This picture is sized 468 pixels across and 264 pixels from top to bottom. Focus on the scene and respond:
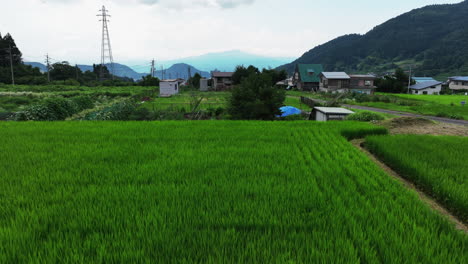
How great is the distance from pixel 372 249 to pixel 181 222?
1914 millimetres

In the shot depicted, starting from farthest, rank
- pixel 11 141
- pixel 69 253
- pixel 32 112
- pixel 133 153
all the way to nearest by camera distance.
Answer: pixel 32 112, pixel 11 141, pixel 133 153, pixel 69 253

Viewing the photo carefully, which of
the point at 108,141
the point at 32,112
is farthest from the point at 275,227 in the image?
the point at 32,112

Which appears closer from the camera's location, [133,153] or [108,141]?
[133,153]

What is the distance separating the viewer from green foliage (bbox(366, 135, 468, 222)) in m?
3.71

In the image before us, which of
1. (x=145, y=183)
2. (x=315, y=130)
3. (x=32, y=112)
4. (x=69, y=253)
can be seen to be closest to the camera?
(x=69, y=253)

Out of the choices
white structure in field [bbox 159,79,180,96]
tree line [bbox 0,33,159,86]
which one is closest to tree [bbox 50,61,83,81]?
tree line [bbox 0,33,159,86]

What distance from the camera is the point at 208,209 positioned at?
285 cm

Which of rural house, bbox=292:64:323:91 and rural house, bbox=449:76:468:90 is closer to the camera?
rural house, bbox=449:76:468:90

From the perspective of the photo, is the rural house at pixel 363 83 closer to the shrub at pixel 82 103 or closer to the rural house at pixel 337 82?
the rural house at pixel 337 82

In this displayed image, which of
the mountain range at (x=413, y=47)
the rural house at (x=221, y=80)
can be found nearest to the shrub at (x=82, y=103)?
the rural house at (x=221, y=80)

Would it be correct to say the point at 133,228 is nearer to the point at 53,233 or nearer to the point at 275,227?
the point at 53,233

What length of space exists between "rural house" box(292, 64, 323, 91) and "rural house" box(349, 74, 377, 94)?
342 inches

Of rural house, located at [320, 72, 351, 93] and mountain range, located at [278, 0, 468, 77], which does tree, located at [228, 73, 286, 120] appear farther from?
mountain range, located at [278, 0, 468, 77]

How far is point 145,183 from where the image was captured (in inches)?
143
